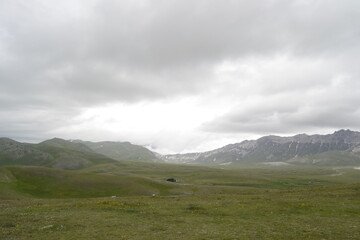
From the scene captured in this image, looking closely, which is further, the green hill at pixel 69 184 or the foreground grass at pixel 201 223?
the green hill at pixel 69 184

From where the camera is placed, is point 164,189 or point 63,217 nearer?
point 63,217

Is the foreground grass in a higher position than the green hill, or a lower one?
higher

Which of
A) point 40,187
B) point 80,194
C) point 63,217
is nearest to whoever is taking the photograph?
point 63,217

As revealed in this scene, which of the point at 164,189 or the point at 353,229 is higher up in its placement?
the point at 353,229

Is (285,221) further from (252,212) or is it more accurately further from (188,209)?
(188,209)

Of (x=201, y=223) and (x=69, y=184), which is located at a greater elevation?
(x=201, y=223)

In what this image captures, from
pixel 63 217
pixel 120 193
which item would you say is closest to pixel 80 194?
pixel 120 193

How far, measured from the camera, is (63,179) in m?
93.6

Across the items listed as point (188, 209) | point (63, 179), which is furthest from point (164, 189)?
point (188, 209)

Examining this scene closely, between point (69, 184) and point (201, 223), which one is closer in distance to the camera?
point (201, 223)

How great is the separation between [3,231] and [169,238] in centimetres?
1523

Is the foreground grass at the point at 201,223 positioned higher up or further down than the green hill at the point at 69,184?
higher up

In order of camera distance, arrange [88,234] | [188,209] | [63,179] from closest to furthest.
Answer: [88,234] < [188,209] < [63,179]

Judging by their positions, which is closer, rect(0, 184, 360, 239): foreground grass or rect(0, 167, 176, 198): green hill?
rect(0, 184, 360, 239): foreground grass
